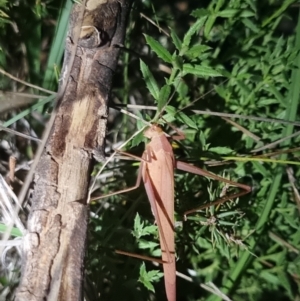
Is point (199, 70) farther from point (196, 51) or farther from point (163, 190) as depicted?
point (163, 190)

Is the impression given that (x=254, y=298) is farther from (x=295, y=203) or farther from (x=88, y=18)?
(x=88, y=18)

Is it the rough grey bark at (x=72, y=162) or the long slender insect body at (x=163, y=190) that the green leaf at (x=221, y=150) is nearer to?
the long slender insect body at (x=163, y=190)

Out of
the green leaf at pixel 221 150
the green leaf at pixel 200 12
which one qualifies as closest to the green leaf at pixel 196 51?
the green leaf at pixel 200 12

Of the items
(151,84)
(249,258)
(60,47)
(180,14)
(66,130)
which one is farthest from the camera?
(180,14)

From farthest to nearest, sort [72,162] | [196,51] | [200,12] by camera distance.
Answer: [200,12]
[196,51]
[72,162]

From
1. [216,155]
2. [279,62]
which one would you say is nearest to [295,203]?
[216,155]

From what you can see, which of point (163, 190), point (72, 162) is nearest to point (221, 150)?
point (163, 190)

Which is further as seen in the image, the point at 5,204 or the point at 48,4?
the point at 48,4
